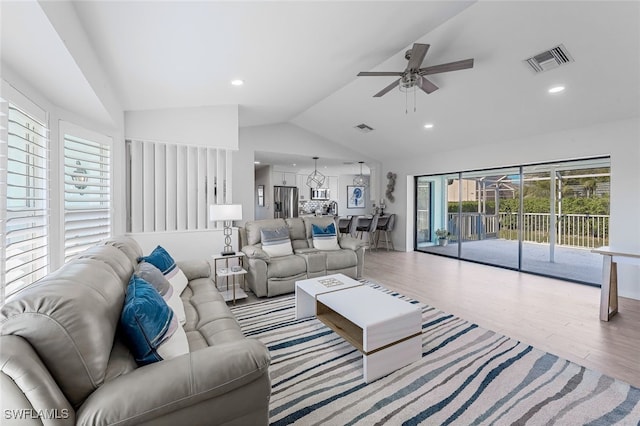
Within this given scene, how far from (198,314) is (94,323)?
3.50ft

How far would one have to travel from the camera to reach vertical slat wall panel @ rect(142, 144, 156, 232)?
3.83 metres

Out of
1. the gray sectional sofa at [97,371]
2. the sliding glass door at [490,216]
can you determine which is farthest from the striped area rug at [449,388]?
the sliding glass door at [490,216]

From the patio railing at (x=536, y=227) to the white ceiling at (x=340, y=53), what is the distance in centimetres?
175

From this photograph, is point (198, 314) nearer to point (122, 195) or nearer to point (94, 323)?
point (94, 323)

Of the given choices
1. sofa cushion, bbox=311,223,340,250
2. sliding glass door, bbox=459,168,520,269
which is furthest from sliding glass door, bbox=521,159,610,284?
sofa cushion, bbox=311,223,340,250

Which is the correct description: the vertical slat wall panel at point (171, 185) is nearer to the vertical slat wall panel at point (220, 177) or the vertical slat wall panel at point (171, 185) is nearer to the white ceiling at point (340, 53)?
the vertical slat wall panel at point (220, 177)

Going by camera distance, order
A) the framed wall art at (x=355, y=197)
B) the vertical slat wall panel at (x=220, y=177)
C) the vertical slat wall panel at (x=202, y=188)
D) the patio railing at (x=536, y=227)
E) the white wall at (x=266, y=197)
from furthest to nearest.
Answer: the framed wall art at (x=355, y=197) → the white wall at (x=266, y=197) → the patio railing at (x=536, y=227) → the vertical slat wall panel at (x=220, y=177) → the vertical slat wall panel at (x=202, y=188)

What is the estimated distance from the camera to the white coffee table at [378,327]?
77.2 inches

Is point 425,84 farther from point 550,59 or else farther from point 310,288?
point 310,288

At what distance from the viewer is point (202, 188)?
4.27 m

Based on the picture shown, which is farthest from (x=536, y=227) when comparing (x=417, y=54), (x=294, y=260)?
(x=294, y=260)

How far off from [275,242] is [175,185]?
1.69m

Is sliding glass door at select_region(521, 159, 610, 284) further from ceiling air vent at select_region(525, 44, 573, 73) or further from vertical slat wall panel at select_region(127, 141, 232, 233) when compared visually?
vertical slat wall panel at select_region(127, 141, 232, 233)

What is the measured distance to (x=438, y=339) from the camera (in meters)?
2.52
